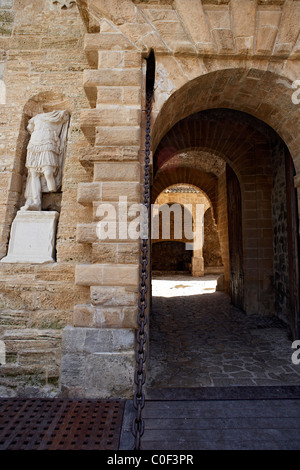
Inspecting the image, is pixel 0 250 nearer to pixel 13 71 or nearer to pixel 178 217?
pixel 13 71

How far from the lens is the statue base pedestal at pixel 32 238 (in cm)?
303

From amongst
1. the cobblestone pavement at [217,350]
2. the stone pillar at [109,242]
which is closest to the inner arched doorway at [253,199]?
the cobblestone pavement at [217,350]

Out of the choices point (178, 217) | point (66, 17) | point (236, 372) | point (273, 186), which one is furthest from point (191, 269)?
point (66, 17)

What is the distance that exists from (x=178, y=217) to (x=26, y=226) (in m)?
14.0

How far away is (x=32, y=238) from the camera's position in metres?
3.11

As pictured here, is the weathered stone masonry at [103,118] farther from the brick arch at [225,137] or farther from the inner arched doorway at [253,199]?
the brick arch at [225,137]

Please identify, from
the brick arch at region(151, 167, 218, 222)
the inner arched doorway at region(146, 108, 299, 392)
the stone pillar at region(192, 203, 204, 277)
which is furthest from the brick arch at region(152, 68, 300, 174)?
the stone pillar at region(192, 203, 204, 277)

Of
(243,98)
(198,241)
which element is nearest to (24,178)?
(243,98)

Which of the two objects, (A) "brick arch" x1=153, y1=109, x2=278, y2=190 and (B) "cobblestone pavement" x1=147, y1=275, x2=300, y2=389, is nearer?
(B) "cobblestone pavement" x1=147, y1=275, x2=300, y2=389

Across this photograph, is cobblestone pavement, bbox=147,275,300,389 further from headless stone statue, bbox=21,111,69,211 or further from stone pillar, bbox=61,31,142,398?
headless stone statue, bbox=21,111,69,211

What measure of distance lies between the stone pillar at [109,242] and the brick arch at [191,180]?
266 inches

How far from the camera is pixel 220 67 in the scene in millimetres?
2910

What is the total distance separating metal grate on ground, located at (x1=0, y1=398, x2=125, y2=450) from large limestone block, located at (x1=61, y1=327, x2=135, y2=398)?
0.10m

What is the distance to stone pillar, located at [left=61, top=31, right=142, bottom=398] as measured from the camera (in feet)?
8.01
